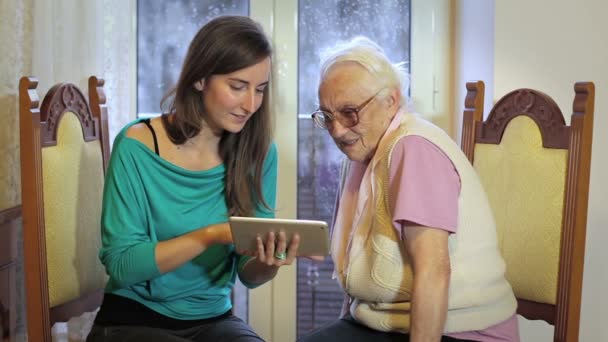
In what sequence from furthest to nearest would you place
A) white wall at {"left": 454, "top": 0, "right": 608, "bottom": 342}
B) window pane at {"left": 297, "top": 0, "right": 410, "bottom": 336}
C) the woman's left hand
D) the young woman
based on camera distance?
window pane at {"left": 297, "top": 0, "right": 410, "bottom": 336}, white wall at {"left": 454, "top": 0, "right": 608, "bottom": 342}, the young woman, the woman's left hand

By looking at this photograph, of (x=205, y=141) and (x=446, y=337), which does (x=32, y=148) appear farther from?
(x=446, y=337)

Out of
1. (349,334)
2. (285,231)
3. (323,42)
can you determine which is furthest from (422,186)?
(323,42)

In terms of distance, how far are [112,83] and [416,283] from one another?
4.72ft

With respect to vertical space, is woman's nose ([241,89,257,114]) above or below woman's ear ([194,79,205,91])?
below

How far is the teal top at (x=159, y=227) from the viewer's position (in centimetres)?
177

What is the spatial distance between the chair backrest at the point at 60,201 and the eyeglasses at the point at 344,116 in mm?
651

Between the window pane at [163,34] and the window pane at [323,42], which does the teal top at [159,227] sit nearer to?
the window pane at [323,42]

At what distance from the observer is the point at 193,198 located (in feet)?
6.21

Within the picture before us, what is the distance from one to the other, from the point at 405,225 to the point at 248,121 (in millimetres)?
590

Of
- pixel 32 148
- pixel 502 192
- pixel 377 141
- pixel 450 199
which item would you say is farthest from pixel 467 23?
pixel 32 148

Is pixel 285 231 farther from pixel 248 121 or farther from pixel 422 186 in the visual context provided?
pixel 248 121

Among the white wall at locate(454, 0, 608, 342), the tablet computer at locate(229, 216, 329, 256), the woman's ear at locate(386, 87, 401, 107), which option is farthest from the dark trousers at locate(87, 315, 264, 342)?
the white wall at locate(454, 0, 608, 342)

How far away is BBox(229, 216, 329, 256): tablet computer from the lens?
155 centimetres

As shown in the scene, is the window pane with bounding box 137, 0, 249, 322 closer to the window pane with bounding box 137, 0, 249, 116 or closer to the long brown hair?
the window pane with bounding box 137, 0, 249, 116
